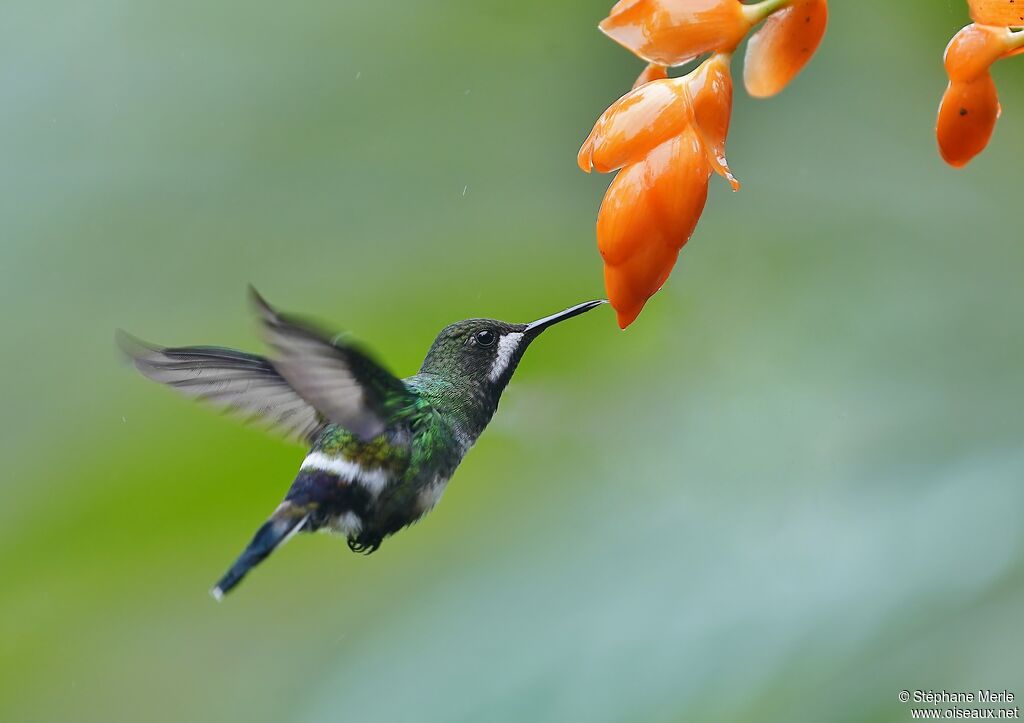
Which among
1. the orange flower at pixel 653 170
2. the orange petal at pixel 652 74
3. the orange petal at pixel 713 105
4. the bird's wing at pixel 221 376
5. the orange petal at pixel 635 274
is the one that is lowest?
the bird's wing at pixel 221 376

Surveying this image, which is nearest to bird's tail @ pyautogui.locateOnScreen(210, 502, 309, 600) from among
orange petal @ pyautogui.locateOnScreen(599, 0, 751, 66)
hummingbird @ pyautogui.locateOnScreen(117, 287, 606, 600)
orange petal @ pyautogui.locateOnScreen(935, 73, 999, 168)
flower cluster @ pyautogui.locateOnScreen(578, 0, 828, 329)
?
hummingbird @ pyautogui.locateOnScreen(117, 287, 606, 600)

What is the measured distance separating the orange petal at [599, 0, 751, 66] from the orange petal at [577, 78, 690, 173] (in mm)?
36

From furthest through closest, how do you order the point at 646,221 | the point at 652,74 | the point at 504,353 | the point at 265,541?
the point at 504,353 → the point at 265,541 → the point at 652,74 → the point at 646,221

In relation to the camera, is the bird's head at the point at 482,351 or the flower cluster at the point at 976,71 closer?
the flower cluster at the point at 976,71

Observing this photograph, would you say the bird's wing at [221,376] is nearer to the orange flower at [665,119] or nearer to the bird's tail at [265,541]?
the bird's tail at [265,541]

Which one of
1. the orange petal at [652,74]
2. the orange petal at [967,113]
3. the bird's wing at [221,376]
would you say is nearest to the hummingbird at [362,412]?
the bird's wing at [221,376]

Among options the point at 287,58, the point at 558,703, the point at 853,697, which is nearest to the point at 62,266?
the point at 287,58

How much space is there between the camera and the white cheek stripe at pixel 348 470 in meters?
1.02

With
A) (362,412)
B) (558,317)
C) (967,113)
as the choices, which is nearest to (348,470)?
(362,412)

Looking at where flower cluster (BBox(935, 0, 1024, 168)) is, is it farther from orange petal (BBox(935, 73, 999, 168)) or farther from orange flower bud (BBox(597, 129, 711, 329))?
orange flower bud (BBox(597, 129, 711, 329))

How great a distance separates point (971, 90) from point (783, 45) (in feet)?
0.45

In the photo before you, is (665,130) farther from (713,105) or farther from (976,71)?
(976,71)

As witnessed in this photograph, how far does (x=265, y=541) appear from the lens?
0.93 metres

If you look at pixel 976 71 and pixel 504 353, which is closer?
pixel 976 71
